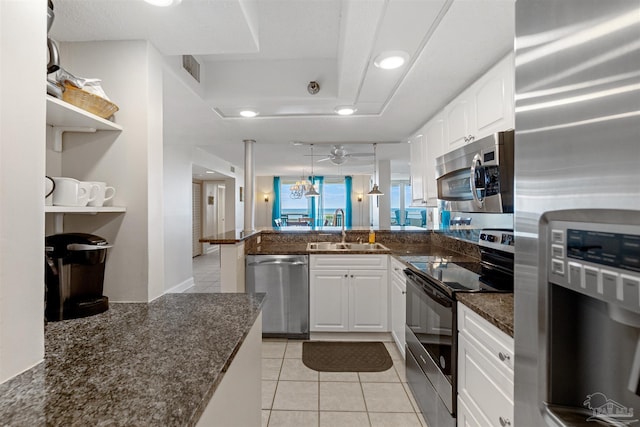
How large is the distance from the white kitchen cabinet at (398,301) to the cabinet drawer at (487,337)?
98 cm

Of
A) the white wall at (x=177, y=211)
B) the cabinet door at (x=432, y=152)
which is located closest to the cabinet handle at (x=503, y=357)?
the cabinet door at (x=432, y=152)

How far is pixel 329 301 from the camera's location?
3035mm

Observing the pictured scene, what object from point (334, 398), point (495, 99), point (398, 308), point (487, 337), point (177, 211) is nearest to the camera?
point (487, 337)

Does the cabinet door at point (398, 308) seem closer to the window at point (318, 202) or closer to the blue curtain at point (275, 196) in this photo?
the window at point (318, 202)

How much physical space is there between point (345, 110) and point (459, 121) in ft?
3.14

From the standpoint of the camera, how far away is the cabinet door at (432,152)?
2.63 meters

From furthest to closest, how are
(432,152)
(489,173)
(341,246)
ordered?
1. (341,246)
2. (432,152)
3. (489,173)

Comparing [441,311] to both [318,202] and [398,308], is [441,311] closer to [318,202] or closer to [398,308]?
[398,308]

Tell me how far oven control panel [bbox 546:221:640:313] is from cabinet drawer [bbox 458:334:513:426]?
0.73 m

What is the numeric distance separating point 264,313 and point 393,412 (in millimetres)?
1541

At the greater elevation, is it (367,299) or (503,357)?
(503,357)

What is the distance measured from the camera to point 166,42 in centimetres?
147

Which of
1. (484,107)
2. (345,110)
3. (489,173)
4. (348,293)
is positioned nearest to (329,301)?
(348,293)

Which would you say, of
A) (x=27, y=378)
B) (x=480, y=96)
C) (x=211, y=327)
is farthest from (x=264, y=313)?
(x=480, y=96)
